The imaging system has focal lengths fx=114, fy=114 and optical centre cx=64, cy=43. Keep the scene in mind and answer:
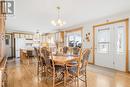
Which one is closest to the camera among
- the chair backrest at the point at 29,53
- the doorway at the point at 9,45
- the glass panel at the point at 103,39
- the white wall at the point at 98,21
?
the white wall at the point at 98,21

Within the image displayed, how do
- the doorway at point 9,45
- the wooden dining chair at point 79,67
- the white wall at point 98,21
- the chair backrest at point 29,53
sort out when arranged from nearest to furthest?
1. the wooden dining chair at point 79,67
2. the white wall at point 98,21
3. the chair backrest at point 29,53
4. the doorway at point 9,45

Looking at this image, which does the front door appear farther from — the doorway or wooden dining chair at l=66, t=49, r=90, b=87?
the doorway

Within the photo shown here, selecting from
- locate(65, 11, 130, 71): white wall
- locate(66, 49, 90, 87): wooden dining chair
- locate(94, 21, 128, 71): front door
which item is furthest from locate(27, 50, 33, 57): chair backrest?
locate(66, 49, 90, 87): wooden dining chair

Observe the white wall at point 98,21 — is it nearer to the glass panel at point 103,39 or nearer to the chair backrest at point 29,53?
the glass panel at point 103,39

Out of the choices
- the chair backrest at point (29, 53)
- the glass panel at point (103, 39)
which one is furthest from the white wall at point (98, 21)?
the chair backrest at point (29, 53)

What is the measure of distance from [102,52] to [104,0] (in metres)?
2.54

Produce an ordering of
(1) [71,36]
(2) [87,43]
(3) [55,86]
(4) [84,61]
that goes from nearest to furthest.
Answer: (4) [84,61]
(3) [55,86]
(2) [87,43]
(1) [71,36]

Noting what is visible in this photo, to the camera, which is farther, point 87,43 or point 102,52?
point 87,43

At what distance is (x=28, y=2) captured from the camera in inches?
183

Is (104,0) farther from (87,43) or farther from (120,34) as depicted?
(87,43)

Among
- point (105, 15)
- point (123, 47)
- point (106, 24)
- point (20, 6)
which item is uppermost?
point (20, 6)

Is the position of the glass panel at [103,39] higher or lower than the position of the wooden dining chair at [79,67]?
higher

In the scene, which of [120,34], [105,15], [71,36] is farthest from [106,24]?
[71,36]

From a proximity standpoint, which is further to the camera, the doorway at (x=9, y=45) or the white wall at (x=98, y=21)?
the doorway at (x=9, y=45)
